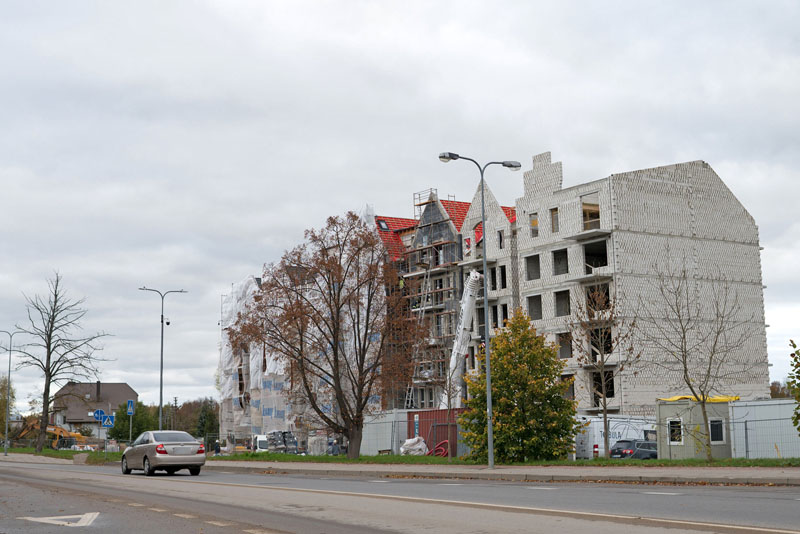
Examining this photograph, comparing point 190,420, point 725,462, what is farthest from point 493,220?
point 190,420

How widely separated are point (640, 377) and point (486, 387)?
86.0 ft

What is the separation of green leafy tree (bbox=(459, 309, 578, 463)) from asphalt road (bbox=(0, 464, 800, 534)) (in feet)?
43.6

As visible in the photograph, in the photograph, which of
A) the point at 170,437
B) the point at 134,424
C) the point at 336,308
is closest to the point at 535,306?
the point at 336,308

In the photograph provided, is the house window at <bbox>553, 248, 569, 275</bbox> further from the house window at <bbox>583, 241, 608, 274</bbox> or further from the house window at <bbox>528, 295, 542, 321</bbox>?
the house window at <bbox>528, 295, 542, 321</bbox>

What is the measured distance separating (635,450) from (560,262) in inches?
928

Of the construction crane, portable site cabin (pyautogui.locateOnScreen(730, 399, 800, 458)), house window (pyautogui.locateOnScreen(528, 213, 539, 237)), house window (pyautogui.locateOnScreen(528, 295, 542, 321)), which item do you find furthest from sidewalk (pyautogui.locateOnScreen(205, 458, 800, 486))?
house window (pyautogui.locateOnScreen(528, 213, 539, 237))

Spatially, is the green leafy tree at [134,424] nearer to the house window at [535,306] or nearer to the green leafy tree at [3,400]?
the green leafy tree at [3,400]

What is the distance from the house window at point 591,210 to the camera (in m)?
58.2

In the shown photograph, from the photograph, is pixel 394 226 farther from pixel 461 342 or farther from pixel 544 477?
pixel 544 477

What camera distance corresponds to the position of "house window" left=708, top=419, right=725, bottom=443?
3834 centimetres

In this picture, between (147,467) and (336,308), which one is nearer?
(147,467)

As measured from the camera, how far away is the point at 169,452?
27.9m

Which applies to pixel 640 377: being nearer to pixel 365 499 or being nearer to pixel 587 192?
pixel 587 192

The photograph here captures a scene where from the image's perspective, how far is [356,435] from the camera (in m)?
44.3
